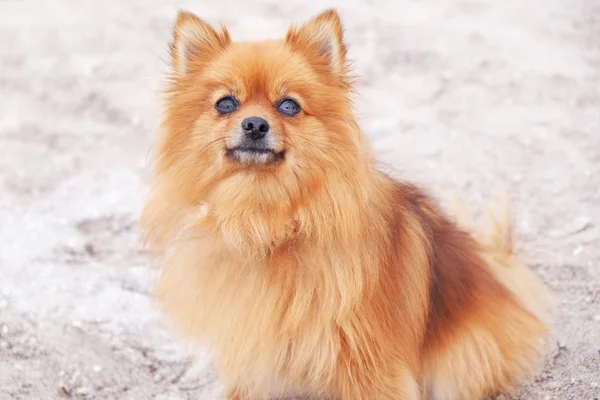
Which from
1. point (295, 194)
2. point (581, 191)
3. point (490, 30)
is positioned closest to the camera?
point (295, 194)

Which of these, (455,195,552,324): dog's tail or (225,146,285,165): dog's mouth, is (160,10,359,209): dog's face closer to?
(225,146,285,165): dog's mouth

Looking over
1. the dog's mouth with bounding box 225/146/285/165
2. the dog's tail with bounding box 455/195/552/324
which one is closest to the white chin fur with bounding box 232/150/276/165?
the dog's mouth with bounding box 225/146/285/165

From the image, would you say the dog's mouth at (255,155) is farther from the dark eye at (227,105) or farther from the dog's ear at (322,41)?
the dog's ear at (322,41)

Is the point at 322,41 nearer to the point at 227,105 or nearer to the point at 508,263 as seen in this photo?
the point at 227,105

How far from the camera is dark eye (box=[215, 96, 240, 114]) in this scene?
2.79 metres

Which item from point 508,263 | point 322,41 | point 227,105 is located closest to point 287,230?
point 227,105

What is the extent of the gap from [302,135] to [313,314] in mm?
703

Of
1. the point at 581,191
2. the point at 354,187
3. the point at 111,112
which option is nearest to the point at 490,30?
the point at 581,191

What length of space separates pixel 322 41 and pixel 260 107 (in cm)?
41

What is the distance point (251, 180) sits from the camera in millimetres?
2730

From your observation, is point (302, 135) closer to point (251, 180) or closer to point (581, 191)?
point (251, 180)

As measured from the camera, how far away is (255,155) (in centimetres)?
270

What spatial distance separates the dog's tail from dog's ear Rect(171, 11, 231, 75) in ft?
5.41

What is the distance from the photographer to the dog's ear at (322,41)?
2854 mm
